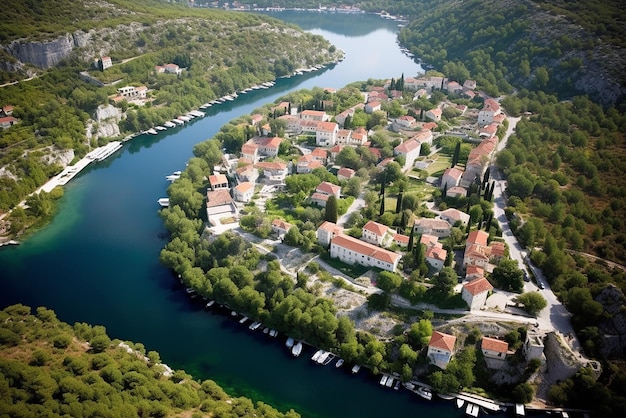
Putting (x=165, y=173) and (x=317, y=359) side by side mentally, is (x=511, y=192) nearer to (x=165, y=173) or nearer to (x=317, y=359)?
(x=317, y=359)

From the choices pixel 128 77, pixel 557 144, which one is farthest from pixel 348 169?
pixel 128 77

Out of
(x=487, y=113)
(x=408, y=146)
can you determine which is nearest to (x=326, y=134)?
(x=408, y=146)

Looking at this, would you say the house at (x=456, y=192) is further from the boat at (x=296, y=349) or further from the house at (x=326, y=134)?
the boat at (x=296, y=349)

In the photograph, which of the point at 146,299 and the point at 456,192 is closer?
the point at 146,299

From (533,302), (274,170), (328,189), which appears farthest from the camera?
(274,170)

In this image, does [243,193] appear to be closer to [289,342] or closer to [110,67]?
[289,342]

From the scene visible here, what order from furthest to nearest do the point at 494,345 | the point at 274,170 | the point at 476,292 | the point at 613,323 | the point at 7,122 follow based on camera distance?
1. the point at 7,122
2. the point at 274,170
3. the point at 476,292
4. the point at 613,323
5. the point at 494,345

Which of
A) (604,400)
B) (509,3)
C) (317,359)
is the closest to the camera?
(604,400)

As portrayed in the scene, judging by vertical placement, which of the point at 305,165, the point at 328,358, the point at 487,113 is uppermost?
the point at 487,113
